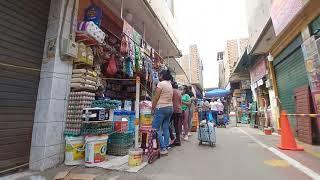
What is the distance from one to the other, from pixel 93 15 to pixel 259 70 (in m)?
10.8

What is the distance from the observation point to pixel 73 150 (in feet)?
14.2

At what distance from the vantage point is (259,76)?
43.5 feet

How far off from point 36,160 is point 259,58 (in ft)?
41.2

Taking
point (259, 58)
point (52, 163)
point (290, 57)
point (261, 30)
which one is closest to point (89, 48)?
point (52, 163)

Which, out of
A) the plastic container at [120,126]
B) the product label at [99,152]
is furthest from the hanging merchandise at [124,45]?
the product label at [99,152]

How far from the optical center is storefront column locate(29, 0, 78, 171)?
3992mm

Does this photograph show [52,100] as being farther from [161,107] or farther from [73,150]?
[161,107]

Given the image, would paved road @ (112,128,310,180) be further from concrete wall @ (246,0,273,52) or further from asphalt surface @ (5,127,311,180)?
concrete wall @ (246,0,273,52)

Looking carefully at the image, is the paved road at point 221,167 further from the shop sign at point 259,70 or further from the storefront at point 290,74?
the shop sign at point 259,70

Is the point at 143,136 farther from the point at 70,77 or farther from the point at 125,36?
the point at 125,36

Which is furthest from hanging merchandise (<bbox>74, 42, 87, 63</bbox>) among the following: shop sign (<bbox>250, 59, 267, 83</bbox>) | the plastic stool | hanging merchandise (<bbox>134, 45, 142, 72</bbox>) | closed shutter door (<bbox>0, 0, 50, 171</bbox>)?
shop sign (<bbox>250, 59, 267, 83</bbox>)

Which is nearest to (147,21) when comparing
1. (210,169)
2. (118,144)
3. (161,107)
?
(161,107)

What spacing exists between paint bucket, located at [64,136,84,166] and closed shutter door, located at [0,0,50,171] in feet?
2.22

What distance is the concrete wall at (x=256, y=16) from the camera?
27.2 ft
